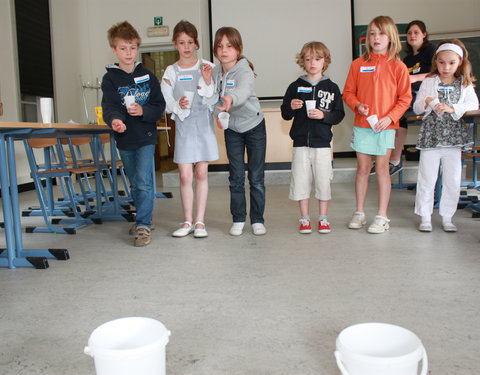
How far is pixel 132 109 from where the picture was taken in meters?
2.34

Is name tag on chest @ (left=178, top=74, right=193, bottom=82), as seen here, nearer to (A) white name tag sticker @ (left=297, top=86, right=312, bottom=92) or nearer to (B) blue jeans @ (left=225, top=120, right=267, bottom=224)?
(B) blue jeans @ (left=225, top=120, right=267, bottom=224)

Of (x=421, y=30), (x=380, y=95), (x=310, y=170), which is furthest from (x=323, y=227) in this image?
(x=421, y=30)

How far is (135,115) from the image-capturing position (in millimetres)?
2424

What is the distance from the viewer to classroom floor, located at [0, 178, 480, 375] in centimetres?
120

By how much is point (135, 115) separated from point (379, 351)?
6.08 ft

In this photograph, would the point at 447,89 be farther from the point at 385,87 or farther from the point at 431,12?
the point at 431,12

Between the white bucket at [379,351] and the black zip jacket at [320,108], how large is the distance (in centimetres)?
169

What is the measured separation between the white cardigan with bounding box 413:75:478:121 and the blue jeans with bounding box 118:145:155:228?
1.61 m

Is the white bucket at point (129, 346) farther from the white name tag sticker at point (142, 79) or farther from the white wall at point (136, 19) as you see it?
the white wall at point (136, 19)

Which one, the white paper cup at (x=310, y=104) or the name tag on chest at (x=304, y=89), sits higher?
the name tag on chest at (x=304, y=89)

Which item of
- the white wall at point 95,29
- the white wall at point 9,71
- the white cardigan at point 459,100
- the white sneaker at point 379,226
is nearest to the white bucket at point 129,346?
the white sneaker at point 379,226

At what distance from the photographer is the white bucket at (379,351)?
0.84 meters

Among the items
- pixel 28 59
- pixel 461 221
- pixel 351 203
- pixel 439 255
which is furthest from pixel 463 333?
pixel 28 59

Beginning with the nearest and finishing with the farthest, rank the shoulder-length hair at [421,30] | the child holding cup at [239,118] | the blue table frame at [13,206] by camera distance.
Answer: the blue table frame at [13,206], the child holding cup at [239,118], the shoulder-length hair at [421,30]
